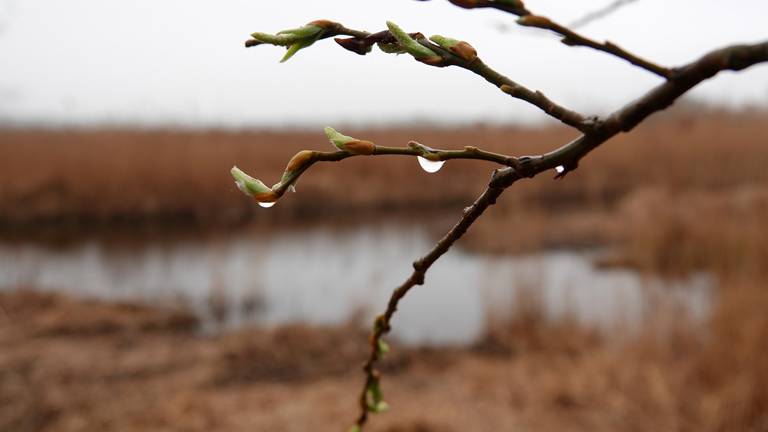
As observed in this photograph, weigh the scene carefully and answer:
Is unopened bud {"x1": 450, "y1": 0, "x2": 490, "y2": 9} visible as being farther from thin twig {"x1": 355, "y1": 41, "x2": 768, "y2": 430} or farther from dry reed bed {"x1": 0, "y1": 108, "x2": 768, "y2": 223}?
dry reed bed {"x1": 0, "y1": 108, "x2": 768, "y2": 223}

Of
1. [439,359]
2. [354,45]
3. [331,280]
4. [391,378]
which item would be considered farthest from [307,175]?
[354,45]

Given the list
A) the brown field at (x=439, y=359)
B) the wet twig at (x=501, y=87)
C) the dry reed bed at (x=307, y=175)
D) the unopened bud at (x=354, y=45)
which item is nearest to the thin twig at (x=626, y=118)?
the wet twig at (x=501, y=87)

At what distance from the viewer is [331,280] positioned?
6.20 m

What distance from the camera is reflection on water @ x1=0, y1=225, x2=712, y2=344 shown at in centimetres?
487

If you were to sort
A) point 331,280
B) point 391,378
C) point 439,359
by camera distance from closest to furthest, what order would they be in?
point 391,378 → point 439,359 → point 331,280

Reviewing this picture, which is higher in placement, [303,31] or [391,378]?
[303,31]

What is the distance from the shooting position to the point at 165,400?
348 centimetres

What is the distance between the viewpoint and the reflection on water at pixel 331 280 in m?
4.87

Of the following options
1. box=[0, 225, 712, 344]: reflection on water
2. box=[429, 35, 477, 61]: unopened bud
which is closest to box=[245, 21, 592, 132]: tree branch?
box=[429, 35, 477, 61]: unopened bud

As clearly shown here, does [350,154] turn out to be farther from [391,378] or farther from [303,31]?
[391,378]

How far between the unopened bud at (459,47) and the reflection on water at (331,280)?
3909 mm

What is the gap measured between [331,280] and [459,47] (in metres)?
5.95

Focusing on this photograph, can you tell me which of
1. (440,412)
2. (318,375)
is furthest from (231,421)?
(440,412)

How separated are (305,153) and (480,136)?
35.8ft
